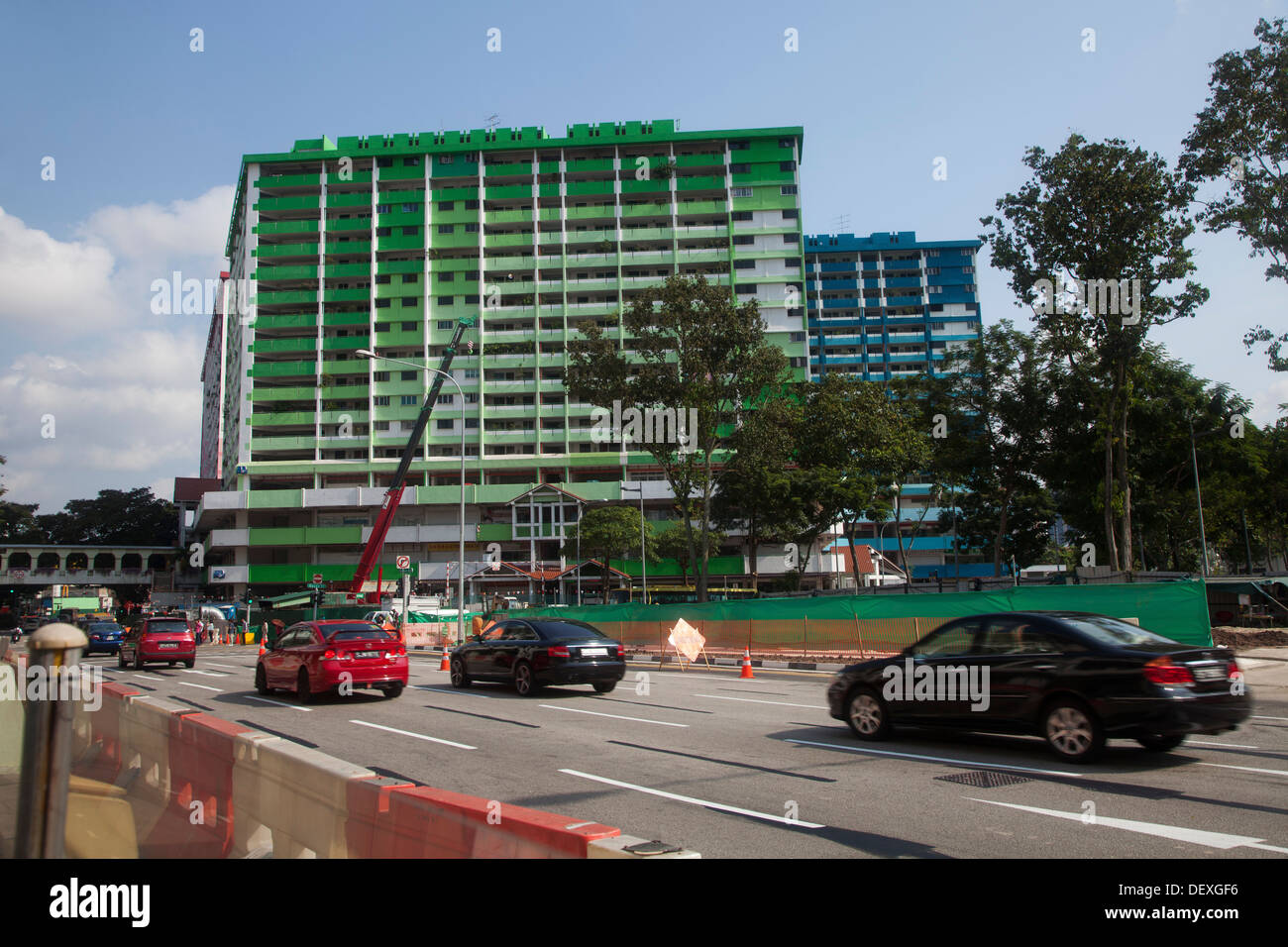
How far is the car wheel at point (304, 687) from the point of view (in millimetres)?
15664

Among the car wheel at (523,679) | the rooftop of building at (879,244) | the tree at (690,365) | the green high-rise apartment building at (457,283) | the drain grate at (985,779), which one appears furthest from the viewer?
the rooftop of building at (879,244)

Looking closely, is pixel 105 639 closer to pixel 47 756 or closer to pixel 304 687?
pixel 304 687

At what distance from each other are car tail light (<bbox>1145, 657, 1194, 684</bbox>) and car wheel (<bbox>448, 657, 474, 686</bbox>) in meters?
13.2

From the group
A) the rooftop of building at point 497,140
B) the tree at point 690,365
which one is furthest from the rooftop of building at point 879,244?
the tree at point 690,365

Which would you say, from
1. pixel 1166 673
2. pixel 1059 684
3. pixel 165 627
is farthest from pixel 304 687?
pixel 1166 673

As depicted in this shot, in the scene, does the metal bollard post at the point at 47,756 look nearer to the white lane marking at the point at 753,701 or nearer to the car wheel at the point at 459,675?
the white lane marking at the point at 753,701

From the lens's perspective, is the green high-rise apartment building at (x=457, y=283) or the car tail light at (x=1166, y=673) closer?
the car tail light at (x=1166, y=673)

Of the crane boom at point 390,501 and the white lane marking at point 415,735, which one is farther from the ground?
the crane boom at point 390,501

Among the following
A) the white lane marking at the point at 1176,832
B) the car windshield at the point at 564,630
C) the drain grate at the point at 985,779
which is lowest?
the drain grate at the point at 985,779

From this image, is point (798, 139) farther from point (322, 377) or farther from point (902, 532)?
point (322, 377)

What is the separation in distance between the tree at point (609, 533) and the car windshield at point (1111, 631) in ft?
157

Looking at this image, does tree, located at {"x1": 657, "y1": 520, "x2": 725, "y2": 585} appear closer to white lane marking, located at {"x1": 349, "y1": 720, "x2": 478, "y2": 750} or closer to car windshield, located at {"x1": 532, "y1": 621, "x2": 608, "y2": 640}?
car windshield, located at {"x1": 532, "y1": 621, "x2": 608, "y2": 640}

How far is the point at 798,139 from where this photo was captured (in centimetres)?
8281

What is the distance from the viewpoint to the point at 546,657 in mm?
16203
